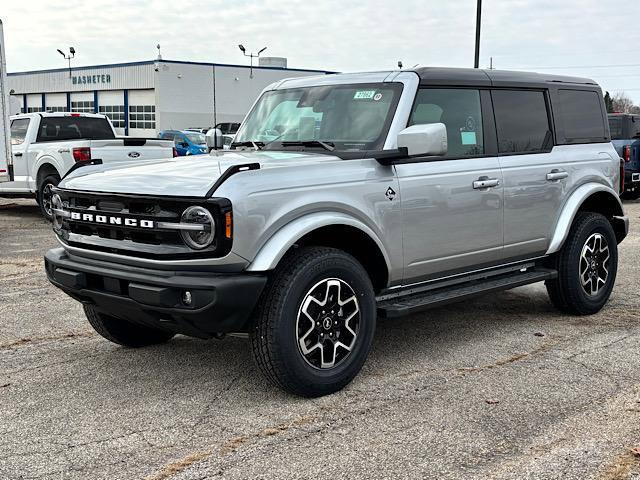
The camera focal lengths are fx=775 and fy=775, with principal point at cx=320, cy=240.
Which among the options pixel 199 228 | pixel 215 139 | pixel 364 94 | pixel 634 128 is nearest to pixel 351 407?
pixel 199 228

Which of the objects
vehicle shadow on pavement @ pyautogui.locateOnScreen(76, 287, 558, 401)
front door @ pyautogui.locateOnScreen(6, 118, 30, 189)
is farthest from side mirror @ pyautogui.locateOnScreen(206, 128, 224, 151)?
front door @ pyautogui.locateOnScreen(6, 118, 30, 189)

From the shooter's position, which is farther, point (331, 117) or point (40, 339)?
point (40, 339)

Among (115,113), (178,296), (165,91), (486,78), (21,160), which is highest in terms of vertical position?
(165,91)

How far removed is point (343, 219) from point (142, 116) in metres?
51.6

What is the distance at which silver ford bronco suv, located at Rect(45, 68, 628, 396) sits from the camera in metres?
4.14

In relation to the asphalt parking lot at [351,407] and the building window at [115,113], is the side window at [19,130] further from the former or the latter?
the building window at [115,113]

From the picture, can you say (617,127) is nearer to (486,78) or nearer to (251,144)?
(486,78)

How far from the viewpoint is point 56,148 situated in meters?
13.1

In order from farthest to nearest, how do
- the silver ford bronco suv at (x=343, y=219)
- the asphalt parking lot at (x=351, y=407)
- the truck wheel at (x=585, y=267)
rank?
the truck wheel at (x=585, y=267) < the silver ford bronco suv at (x=343, y=219) < the asphalt parking lot at (x=351, y=407)

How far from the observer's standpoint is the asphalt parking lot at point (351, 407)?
361 cm

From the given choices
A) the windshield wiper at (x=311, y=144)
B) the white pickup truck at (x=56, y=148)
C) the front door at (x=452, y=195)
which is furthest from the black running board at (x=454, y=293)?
the white pickup truck at (x=56, y=148)

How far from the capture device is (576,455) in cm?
369

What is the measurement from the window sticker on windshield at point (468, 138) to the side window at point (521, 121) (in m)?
0.27

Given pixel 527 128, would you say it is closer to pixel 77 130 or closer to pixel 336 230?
pixel 336 230
